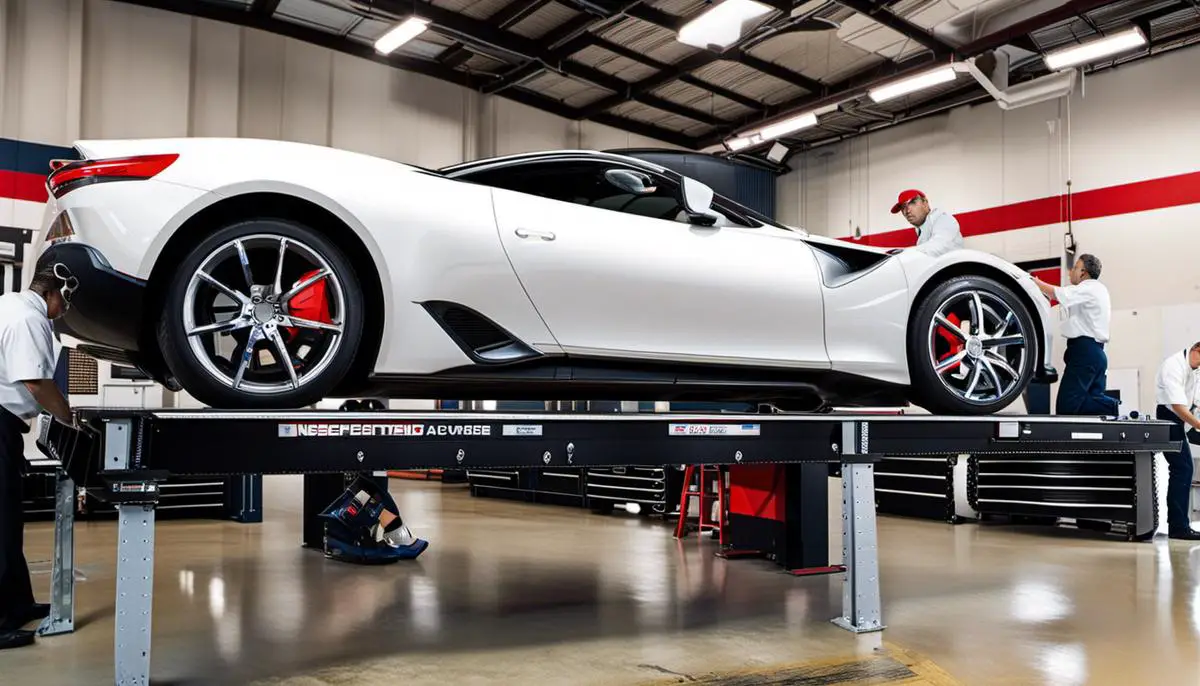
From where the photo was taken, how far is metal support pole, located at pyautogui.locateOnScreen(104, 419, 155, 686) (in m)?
2.44

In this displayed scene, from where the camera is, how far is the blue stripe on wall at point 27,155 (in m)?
9.06

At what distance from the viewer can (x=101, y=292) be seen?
262cm

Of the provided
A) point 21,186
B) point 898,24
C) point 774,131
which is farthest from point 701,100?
point 21,186

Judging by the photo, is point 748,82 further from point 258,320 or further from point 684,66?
point 258,320

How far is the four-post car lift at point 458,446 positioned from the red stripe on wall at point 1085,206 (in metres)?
6.74

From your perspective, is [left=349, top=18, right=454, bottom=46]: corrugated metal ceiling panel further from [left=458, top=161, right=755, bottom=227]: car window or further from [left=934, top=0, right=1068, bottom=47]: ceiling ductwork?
[left=458, top=161, right=755, bottom=227]: car window

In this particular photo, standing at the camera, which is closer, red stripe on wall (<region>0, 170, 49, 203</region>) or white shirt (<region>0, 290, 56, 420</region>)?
white shirt (<region>0, 290, 56, 420</region>)

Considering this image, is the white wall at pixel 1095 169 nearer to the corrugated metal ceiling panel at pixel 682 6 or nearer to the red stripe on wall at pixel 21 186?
the corrugated metal ceiling panel at pixel 682 6

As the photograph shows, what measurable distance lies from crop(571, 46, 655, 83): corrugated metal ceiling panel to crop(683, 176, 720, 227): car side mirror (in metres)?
8.52

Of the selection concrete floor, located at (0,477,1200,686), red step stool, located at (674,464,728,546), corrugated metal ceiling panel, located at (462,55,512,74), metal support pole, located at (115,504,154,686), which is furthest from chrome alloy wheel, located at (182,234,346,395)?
corrugated metal ceiling panel, located at (462,55,512,74)

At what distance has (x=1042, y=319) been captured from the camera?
432 cm

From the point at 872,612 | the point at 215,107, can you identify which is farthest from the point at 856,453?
the point at 215,107

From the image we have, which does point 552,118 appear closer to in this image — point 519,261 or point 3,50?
point 3,50

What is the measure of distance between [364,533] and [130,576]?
10.9ft
